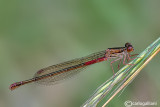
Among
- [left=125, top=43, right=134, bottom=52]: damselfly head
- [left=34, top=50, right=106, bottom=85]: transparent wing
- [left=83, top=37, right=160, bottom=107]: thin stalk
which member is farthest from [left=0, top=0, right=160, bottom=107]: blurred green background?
[left=83, top=37, right=160, bottom=107]: thin stalk

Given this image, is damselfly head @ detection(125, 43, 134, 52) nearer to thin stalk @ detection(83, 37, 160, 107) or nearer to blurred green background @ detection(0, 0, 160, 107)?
blurred green background @ detection(0, 0, 160, 107)

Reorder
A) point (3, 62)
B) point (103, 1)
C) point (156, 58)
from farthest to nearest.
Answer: point (103, 1) → point (3, 62) → point (156, 58)

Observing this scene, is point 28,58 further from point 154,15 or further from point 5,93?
point 154,15

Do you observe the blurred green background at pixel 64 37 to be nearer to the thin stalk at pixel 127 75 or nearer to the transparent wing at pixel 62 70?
the transparent wing at pixel 62 70

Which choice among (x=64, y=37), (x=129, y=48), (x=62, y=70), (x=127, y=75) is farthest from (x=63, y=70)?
(x=127, y=75)

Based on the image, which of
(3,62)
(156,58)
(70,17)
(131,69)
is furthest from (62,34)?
(131,69)

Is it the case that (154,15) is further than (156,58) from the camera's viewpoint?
Yes

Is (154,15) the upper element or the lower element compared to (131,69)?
upper

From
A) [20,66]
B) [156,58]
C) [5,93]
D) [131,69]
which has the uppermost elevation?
[20,66]

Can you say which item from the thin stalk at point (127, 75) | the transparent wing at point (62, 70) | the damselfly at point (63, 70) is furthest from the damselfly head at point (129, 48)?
the thin stalk at point (127, 75)

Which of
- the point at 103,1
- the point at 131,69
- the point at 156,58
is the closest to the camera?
the point at 131,69
